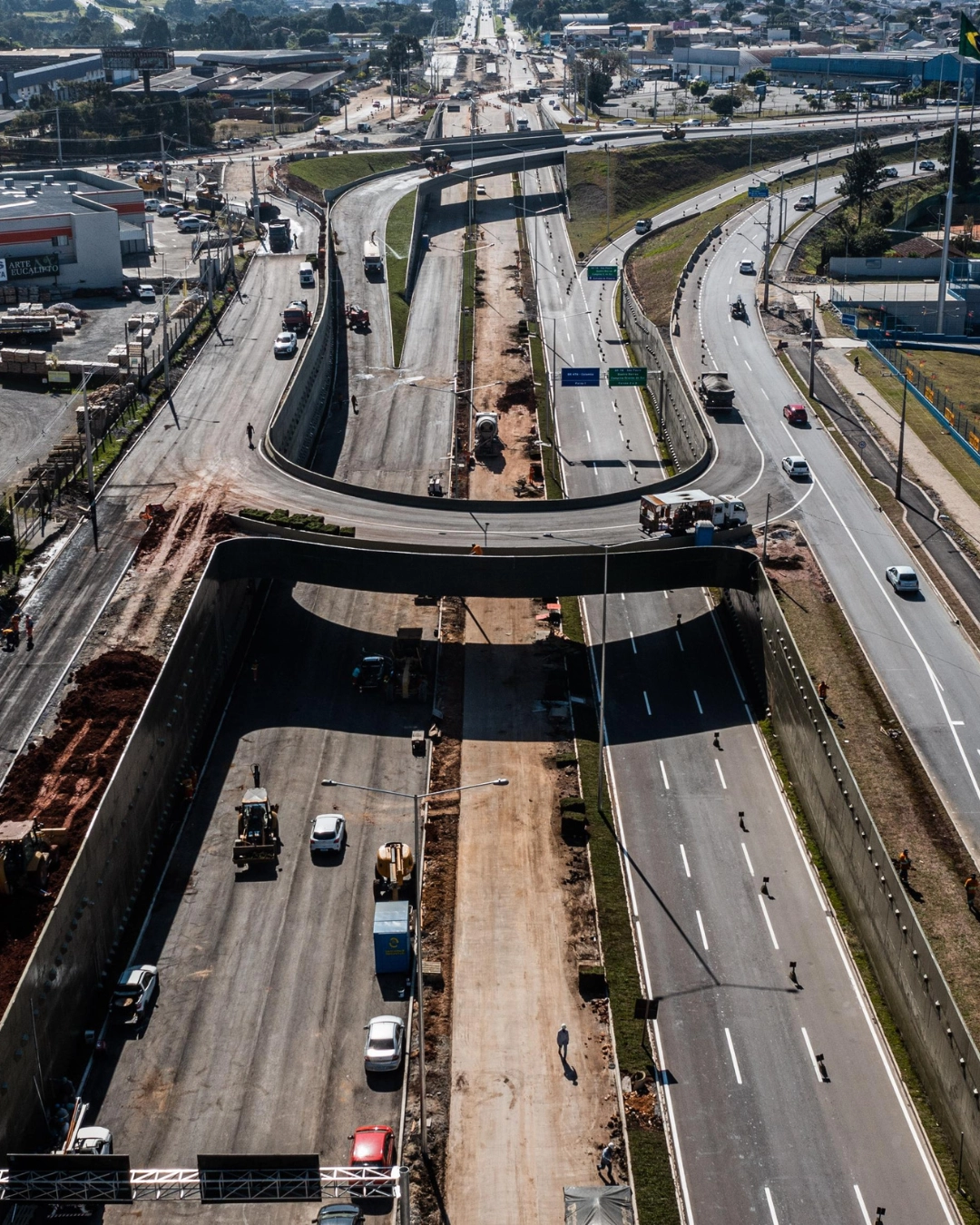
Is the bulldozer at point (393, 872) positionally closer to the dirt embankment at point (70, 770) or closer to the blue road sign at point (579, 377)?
the dirt embankment at point (70, 770)

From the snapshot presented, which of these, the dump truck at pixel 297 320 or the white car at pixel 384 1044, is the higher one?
the dump truck at pixel 297 320

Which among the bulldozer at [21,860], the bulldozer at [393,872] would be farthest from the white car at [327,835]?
the bulldozer at [21,860]

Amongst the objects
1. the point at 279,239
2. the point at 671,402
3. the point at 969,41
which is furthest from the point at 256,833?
the point at 279,239

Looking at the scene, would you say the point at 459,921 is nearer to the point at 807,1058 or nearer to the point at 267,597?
the point at 807,1058


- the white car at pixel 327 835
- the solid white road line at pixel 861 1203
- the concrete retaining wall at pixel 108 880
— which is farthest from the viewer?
the white car at pixel 327 835

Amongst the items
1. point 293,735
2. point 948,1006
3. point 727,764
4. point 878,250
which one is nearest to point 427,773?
point 293,735
